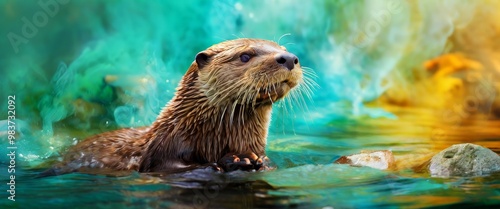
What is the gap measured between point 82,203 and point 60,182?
2.93ft

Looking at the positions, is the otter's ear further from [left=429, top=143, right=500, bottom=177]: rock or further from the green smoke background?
the green smoke background

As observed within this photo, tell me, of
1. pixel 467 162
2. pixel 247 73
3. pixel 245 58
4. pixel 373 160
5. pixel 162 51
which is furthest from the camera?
pixel 162 51

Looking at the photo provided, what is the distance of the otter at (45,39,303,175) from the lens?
5.20 metres

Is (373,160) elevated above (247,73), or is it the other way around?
(247,73)

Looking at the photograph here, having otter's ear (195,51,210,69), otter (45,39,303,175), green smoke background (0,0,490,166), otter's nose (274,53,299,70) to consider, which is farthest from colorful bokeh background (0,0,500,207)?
otter's nose (274,53,299,70)

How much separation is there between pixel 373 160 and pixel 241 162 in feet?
4.67

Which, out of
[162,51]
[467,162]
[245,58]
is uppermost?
[162,51]

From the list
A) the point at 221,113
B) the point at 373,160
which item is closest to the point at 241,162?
the point at 221,113

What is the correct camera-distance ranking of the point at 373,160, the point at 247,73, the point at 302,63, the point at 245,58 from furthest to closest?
the point at 302,63 → the point at 373,160 → the point at 245,58 → the point at 247,73

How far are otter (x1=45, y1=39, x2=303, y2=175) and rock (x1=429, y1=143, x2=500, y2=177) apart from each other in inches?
53.1

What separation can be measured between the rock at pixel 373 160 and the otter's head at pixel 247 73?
114 centimetres

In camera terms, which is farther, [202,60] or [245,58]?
[202,60]

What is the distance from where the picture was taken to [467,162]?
5.48 metres

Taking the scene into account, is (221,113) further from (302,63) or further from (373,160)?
(302,63)
